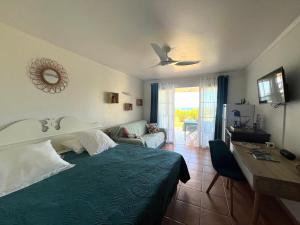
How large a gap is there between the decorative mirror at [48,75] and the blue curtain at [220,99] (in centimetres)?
384

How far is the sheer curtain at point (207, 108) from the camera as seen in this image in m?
4.26

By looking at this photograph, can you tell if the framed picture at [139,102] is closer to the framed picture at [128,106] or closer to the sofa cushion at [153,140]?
the framed picture at [128,106]

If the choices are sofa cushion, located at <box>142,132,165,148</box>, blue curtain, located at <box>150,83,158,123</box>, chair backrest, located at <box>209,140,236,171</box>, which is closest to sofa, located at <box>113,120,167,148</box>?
sofa cushion, located at <box>142,132,165,148</box>

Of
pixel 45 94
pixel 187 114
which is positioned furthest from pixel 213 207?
pixel 187 114

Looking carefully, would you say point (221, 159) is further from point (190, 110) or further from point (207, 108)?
point (190, 110)

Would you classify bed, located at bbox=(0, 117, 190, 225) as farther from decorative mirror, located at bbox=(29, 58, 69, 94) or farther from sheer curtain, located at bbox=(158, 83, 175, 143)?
sheer curtain, located at bbox=(158, 83, 175, 143)

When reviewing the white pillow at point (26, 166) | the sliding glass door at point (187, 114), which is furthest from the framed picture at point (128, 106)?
the white pillow at point (26, 166)

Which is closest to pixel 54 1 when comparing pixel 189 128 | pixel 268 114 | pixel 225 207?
pixel 225 207

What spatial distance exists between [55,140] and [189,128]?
14.4 feet

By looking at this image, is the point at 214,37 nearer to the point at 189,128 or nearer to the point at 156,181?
the point at 156,181

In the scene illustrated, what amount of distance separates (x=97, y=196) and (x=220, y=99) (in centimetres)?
399

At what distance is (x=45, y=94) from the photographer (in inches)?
87.1

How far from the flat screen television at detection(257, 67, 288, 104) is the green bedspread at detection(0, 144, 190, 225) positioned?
1638mm

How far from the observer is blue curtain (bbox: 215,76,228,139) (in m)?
4.07
